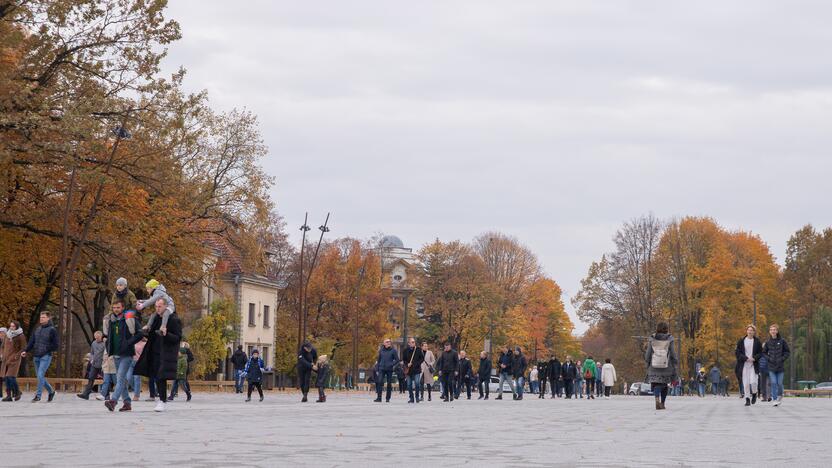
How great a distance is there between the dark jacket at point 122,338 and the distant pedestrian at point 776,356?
44.4 ft

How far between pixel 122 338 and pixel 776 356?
561 inches

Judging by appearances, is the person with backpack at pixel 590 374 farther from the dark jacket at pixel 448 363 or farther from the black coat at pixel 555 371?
the dark jacket at pixel 448 363

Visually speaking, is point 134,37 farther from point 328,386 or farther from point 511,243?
point 511,243

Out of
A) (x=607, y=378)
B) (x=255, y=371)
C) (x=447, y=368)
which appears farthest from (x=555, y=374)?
(x=255, y=371)

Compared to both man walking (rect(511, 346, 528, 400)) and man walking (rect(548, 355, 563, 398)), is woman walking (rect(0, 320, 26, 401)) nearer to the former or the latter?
man walking (rect(511, 346, 528, 400))

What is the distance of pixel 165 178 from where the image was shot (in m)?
37.2

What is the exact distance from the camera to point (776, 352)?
27406mm

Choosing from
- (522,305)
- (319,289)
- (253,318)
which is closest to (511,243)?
(522,305)

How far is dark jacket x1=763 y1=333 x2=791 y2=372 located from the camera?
89.6ft

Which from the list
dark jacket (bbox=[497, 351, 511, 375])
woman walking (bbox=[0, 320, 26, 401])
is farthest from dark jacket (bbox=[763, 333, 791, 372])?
woman walking (bbox=[0, 320, 26, 401])

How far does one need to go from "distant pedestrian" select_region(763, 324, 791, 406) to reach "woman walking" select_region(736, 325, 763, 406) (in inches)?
8.6

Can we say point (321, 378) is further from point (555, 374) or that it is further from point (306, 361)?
point (555, 374)

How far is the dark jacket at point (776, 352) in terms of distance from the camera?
2731 centimetres

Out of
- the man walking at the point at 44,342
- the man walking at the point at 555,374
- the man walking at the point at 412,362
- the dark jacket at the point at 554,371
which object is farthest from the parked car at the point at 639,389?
the man walking at the point at 44,342
